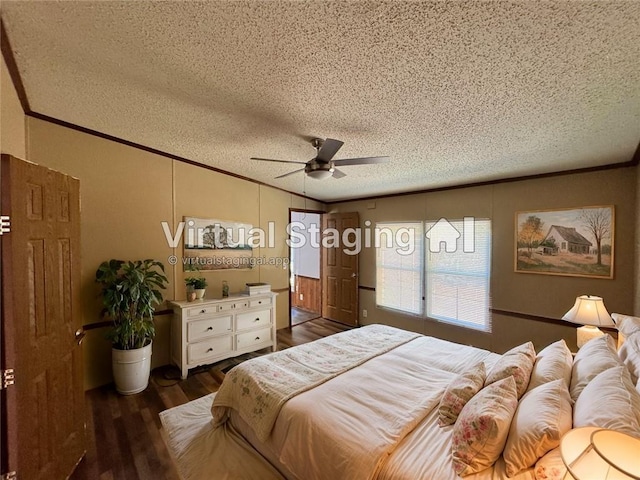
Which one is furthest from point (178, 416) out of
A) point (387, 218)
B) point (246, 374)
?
point (387, 218)

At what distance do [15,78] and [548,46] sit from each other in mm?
3476

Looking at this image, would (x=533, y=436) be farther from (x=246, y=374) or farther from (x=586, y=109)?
(x=586, y=109)

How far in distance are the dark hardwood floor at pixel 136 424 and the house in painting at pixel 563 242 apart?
13.7 feet

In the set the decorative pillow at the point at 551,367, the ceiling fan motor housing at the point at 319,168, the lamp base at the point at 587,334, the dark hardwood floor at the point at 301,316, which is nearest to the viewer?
the decorative pillow at the point at 551,367

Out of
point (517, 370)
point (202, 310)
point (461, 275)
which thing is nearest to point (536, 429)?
point (517, 370)

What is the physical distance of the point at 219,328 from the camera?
3.54 m

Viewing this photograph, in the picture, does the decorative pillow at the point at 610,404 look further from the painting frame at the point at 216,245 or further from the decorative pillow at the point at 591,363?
the painting frame at the point at 216,245

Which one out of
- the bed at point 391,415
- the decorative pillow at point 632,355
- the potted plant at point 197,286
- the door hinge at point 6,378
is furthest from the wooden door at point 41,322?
the decorative pillow at point 632,355

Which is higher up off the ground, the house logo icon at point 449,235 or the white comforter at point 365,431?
the house logo icon at point 449,235

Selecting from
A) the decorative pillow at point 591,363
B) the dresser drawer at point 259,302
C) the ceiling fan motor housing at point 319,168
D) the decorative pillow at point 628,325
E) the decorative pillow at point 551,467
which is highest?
the ceiling fan motor housing at point 319,168

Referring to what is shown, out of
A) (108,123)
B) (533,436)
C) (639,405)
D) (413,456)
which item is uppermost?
(108,123)

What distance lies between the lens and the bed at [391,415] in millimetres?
1191

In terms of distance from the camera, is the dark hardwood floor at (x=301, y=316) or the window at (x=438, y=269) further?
the dark hardwood floor at (x=301, y=316)

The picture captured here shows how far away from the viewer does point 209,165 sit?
12.8 feet
